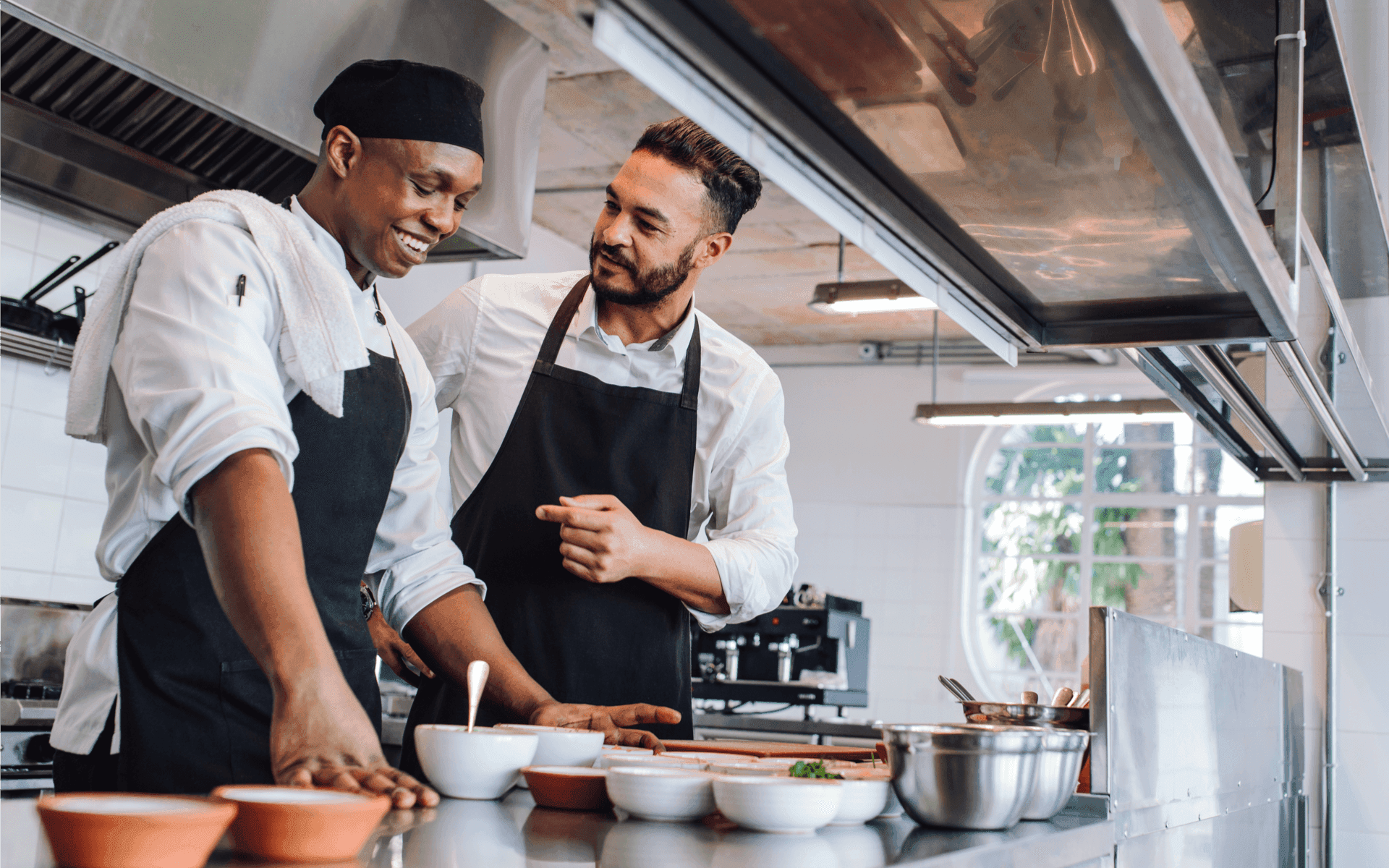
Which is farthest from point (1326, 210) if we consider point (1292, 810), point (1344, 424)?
point (1292, 810)

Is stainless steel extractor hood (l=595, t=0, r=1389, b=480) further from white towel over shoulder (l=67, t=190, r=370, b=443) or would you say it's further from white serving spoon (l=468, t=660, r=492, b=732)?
white serving spoon (l=468, t=660, r=492, b=732)

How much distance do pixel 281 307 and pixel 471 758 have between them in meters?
0.48

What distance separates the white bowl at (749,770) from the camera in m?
1.03

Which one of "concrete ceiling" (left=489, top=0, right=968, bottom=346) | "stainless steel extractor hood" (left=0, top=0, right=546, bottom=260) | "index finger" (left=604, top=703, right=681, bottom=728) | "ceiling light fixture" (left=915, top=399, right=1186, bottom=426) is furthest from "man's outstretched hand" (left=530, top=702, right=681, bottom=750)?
"ceiling light fixture" (left=915, top=399, right=1186, bottom=426)

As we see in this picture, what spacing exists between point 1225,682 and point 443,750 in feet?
5.47

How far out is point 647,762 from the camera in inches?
42.8

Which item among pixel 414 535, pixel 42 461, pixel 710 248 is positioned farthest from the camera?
pixel 42 461

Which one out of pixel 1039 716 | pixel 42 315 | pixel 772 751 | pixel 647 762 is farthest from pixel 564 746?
pixel 42 315

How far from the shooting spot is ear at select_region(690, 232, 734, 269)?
1891 millimetres

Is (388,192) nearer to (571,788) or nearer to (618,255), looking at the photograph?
(618,255)

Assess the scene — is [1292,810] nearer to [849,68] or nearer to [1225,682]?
[1225,682]

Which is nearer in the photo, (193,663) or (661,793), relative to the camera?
(661,793)

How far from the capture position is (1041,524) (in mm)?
8195

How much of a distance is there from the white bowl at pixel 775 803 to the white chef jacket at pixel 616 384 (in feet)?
2.80
